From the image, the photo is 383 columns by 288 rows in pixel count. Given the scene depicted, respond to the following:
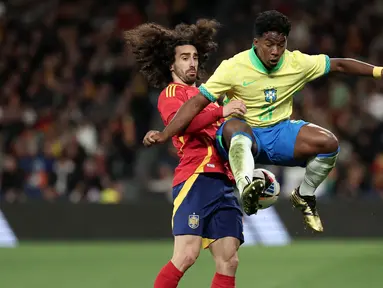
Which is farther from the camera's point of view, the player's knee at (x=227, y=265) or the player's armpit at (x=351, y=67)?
the player's knee at (x=227, y=265)

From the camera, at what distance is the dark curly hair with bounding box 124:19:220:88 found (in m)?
6.66

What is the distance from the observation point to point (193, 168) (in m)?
6.43

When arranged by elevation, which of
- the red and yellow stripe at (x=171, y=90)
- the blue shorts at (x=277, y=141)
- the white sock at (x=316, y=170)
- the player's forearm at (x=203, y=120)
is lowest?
the white sock at (x=316, y=170)

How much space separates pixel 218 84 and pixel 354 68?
2.89ft

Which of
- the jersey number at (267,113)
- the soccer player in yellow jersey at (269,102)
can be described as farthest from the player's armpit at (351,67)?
the jersey number at (267,113)

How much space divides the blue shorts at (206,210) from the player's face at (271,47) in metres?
0.90

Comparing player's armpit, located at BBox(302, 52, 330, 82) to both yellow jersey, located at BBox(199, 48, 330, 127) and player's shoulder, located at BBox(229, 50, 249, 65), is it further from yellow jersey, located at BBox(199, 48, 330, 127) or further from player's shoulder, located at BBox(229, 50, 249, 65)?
player's shoulder, located at BBox(229, 50, 249, 65)

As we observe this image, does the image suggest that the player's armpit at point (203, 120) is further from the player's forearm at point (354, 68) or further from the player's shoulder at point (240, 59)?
the player's forearm at point (354, 68)

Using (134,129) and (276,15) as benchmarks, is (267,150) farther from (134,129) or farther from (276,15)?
(134,129)

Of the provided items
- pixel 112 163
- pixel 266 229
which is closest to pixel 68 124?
pixel 112 163

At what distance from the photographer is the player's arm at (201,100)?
237 inches

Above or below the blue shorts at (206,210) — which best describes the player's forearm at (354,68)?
above

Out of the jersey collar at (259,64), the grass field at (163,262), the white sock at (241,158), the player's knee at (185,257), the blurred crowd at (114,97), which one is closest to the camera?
the white sock at (241,158)

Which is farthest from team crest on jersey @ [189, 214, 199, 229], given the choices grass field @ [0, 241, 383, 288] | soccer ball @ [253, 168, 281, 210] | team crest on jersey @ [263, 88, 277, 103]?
grass field @ [0, 241, 383, 288]
